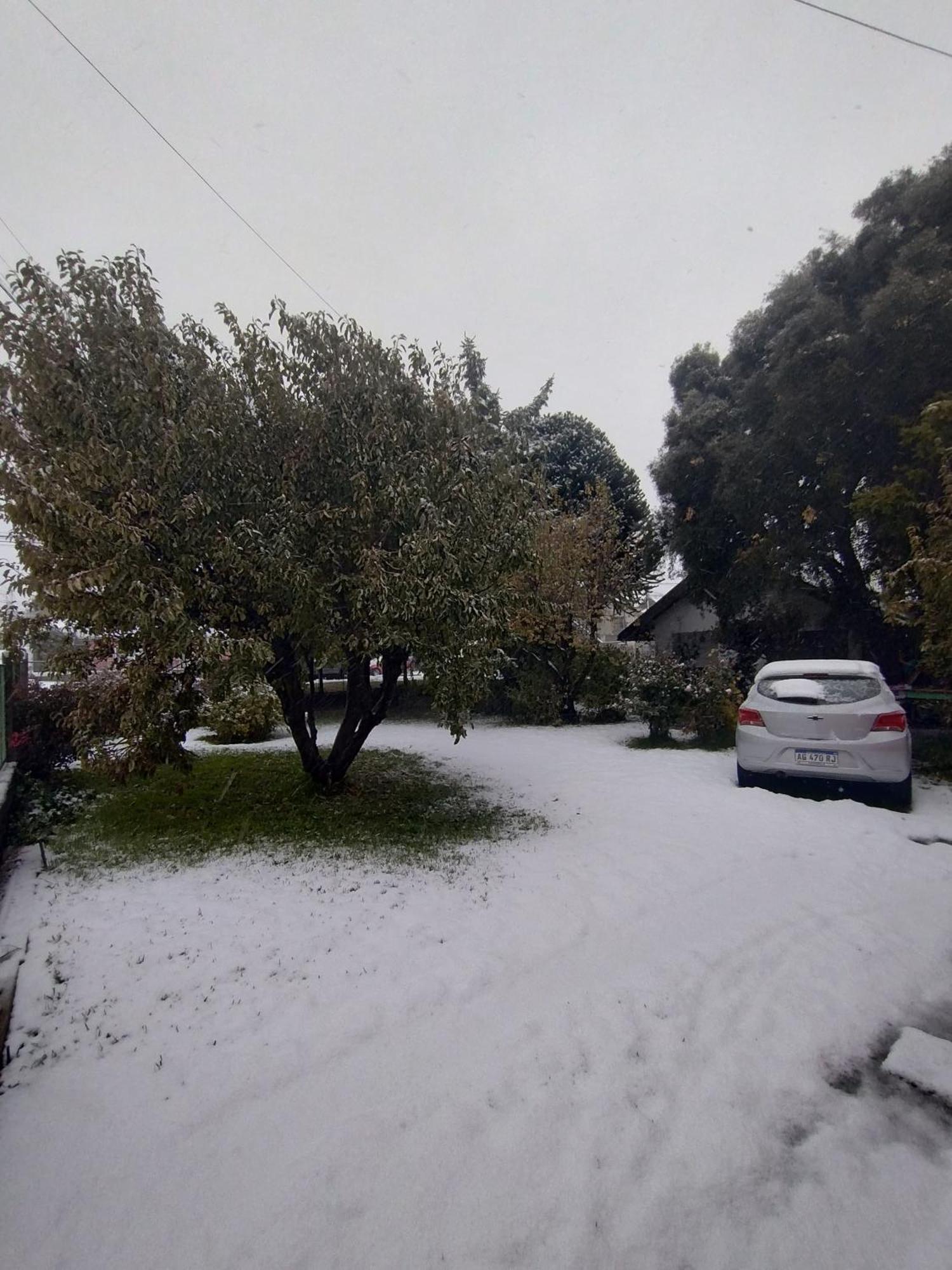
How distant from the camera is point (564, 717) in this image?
14180 millimetres

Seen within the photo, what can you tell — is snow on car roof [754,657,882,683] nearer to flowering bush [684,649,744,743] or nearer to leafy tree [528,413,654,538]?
flowering bush [684,649,744,743]

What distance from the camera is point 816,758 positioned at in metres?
6.39

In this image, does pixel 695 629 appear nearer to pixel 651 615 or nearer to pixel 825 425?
pixel 651 615

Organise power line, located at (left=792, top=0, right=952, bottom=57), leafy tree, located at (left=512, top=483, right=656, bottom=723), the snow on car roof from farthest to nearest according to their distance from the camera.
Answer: leafy tree, located at (left=512, top=483, right=656, bottom=723) < the snow on car roof < power line, located at (left=792, top=0, right=952, bottom=57)

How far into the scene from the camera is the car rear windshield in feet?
20.9

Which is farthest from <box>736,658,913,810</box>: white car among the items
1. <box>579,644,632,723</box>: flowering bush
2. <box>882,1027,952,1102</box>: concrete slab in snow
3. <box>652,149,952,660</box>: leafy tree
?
<box>579,644,632,723</box>: flowering bush

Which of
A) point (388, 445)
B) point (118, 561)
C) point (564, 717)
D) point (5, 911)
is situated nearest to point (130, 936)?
point (5, 911)

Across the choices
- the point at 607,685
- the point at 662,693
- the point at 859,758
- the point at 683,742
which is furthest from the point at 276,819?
the point at 607,685

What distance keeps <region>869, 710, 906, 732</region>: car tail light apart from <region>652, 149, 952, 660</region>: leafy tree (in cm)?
494

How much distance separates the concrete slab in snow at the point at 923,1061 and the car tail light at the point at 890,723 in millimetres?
4020

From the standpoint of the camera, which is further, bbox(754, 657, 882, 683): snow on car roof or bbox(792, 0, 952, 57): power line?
bbox(754, 657, 882, 683): snow on car roof

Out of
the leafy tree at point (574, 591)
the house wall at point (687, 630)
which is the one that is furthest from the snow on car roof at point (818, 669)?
the house wall at point (687, 630)

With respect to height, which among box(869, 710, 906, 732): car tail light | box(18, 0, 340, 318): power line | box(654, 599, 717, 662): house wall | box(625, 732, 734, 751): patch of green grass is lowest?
box(625, 732, 734, 751): patch of green grass

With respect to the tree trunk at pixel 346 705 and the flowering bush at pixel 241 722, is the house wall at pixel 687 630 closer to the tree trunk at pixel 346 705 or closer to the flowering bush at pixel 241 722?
the flowering bush at pixel 241 722
